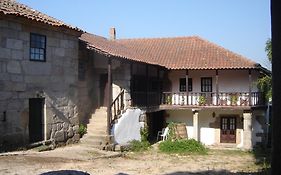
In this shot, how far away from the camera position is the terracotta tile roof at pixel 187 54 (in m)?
22.1

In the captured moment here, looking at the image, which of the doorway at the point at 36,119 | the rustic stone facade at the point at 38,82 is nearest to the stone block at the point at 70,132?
the rustic stone facade at the point at 38,82

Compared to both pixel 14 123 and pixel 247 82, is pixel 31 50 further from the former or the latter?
pixel 247 82

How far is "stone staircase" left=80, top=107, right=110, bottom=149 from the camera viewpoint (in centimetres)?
1677

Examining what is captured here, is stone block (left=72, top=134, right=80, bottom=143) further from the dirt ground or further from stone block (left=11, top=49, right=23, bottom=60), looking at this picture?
stone block (left=11, top=49, right=23, bottom=60)

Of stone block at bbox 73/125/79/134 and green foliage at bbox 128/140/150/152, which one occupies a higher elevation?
stone block at bbox 73/125/79/134

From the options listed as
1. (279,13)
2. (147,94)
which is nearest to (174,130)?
(147,94)

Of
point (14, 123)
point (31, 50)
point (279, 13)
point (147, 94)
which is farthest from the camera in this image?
point (147, 94)

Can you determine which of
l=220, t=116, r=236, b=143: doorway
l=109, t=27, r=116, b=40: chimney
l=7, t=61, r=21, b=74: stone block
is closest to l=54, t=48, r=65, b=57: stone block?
l=7, t=61, r=21, b=74: stone block

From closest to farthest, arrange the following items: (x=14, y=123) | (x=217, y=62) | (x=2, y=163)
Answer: (x=2, y=163) → (x=14, y=123) → (x=217, y=62)

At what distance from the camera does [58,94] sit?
52.5 feet

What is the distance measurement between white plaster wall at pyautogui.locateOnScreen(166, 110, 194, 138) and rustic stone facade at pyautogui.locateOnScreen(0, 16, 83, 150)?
8416 millimetres

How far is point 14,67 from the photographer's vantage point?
536 inches

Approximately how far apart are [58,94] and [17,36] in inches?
134

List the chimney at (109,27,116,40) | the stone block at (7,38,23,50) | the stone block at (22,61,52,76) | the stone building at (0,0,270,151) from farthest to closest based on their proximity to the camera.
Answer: the chimney at (109,27,116,40), the stone block at (22,61,52,76), the stone building at (0,0,270,151), the stone block at (7,38,23,50)
